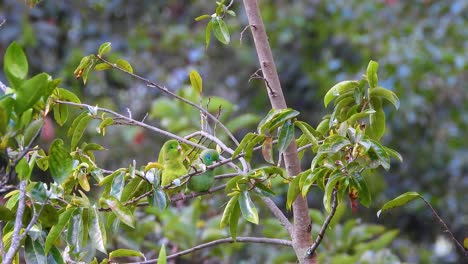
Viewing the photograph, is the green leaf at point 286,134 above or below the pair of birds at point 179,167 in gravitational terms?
above

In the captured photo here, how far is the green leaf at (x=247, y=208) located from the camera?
1105mm

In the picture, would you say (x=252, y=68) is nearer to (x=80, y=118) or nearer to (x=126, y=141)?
(x=126, y=141)

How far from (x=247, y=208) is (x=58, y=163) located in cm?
28

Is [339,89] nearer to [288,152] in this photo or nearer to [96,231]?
[288,152]

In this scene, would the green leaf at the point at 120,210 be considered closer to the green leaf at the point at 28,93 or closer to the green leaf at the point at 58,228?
the green leaf at the point at 58,228

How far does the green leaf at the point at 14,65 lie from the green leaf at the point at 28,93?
2 cm

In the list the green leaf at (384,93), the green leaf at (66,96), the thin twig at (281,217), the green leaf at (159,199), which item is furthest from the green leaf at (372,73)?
the green leaf at (66,96)

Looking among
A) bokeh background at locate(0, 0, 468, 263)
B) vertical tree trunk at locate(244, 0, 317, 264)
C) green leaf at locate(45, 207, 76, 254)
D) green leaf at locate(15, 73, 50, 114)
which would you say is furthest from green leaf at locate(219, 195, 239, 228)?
bokeh background at locate(0, 0, 468, 263)

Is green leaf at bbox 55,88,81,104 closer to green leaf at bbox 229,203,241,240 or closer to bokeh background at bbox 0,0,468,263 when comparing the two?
green leaf at bbox 229,203,241,240

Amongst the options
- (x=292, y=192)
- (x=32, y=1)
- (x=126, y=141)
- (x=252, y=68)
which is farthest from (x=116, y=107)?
(x=292, y=192)

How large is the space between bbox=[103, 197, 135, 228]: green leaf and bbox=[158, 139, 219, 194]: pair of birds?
122mm

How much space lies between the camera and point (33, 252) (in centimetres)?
109

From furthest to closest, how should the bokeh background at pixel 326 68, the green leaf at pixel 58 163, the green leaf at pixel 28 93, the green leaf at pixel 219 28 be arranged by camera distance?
1. the bokeh background at pixel 326 68
2. the green leaf at pixel 219 28
3. the green leaf at pixel 58 163
4. the green leaf at pixel 28 93

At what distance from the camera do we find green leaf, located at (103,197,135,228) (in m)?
1.05
